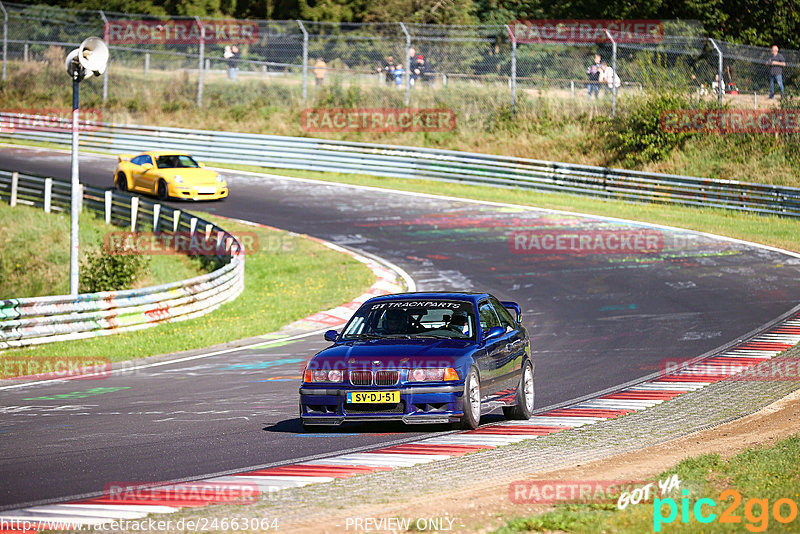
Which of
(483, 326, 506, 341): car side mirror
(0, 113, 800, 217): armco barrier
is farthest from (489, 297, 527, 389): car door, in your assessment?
(0, 113, 800, 217): armco barrier

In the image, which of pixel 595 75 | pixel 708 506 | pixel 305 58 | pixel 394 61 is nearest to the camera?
pixel 708 506

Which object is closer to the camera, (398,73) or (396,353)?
(396,353)

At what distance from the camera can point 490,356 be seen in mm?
10367

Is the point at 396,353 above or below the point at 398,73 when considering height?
below

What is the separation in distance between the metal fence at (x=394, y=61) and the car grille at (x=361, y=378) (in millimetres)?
26177

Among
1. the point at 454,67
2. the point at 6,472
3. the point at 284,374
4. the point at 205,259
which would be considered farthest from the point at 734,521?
the point at 454,67

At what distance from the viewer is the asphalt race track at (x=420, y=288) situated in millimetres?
9164

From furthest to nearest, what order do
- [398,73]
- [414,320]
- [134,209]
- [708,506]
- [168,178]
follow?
[398,73], [168,178], [134,209], [414,320], [708,506]

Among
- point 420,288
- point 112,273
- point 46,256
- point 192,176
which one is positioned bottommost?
point 46,256

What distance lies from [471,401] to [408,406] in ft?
2.23

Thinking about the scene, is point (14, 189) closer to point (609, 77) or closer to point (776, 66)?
point (609, 77)

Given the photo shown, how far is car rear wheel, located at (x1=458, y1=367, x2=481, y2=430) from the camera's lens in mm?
9727

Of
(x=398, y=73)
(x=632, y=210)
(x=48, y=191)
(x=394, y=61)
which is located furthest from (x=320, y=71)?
(x=632, y=210)

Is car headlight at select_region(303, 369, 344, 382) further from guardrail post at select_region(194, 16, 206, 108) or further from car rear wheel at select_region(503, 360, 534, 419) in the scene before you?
guardrail post at select_region(194, 16, 206, 108)
